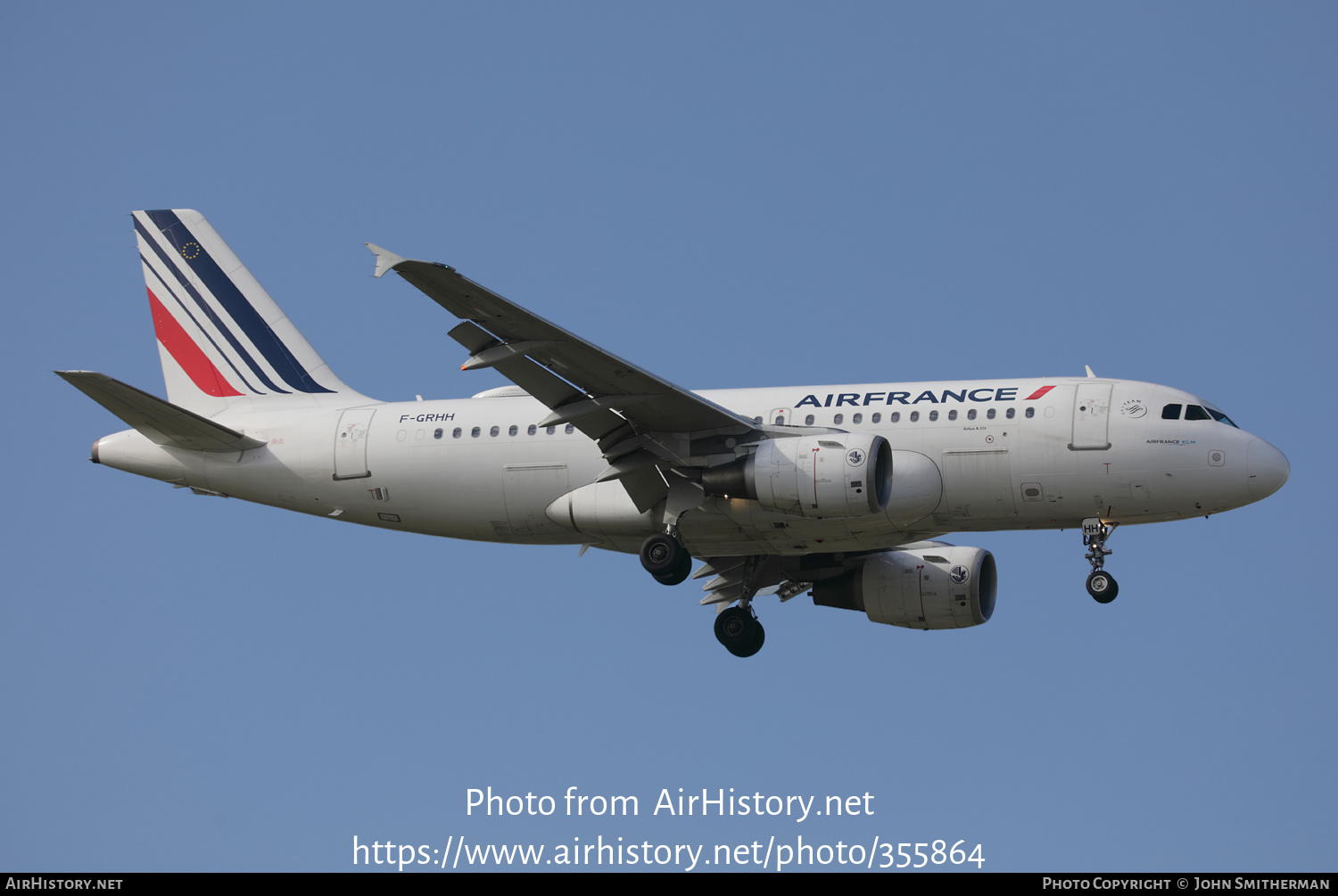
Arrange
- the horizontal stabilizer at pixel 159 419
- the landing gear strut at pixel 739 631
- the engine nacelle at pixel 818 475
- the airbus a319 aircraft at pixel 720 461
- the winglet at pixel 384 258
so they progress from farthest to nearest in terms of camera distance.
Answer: the landing gear strut at pixel 739 631, the horizontal stabilizer at pixel 159 419, the airbus a319 aircraft at pixel 720 461, the engine nacelle at pixel 818 475, the winglet at pixel 384 258

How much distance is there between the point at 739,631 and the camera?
36562 mm

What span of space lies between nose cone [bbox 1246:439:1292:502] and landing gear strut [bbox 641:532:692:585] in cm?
1124

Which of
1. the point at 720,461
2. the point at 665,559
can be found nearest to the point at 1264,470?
the point at 720,461

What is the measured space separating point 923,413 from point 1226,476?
6019 millimetres

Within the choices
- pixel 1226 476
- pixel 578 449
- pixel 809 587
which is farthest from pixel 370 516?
pixel 1226 476

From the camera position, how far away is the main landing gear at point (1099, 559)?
31.8m

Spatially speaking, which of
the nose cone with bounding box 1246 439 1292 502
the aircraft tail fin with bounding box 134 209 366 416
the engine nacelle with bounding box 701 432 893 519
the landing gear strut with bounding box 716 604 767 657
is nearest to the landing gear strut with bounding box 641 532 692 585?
the engine nacelle with bounding box 701 432 893 519

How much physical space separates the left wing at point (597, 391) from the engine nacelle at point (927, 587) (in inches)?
263

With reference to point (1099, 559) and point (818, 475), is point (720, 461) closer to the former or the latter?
point (818, 475)

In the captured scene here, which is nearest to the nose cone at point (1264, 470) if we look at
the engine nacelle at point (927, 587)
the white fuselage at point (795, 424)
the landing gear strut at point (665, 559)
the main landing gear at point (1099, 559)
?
the white fuselage at point (795, 424)

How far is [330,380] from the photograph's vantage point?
125ft

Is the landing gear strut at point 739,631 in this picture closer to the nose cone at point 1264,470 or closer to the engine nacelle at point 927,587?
the engine nacelle at point 927,587

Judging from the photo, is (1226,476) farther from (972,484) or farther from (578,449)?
(578,449)

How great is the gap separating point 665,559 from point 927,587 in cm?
794
